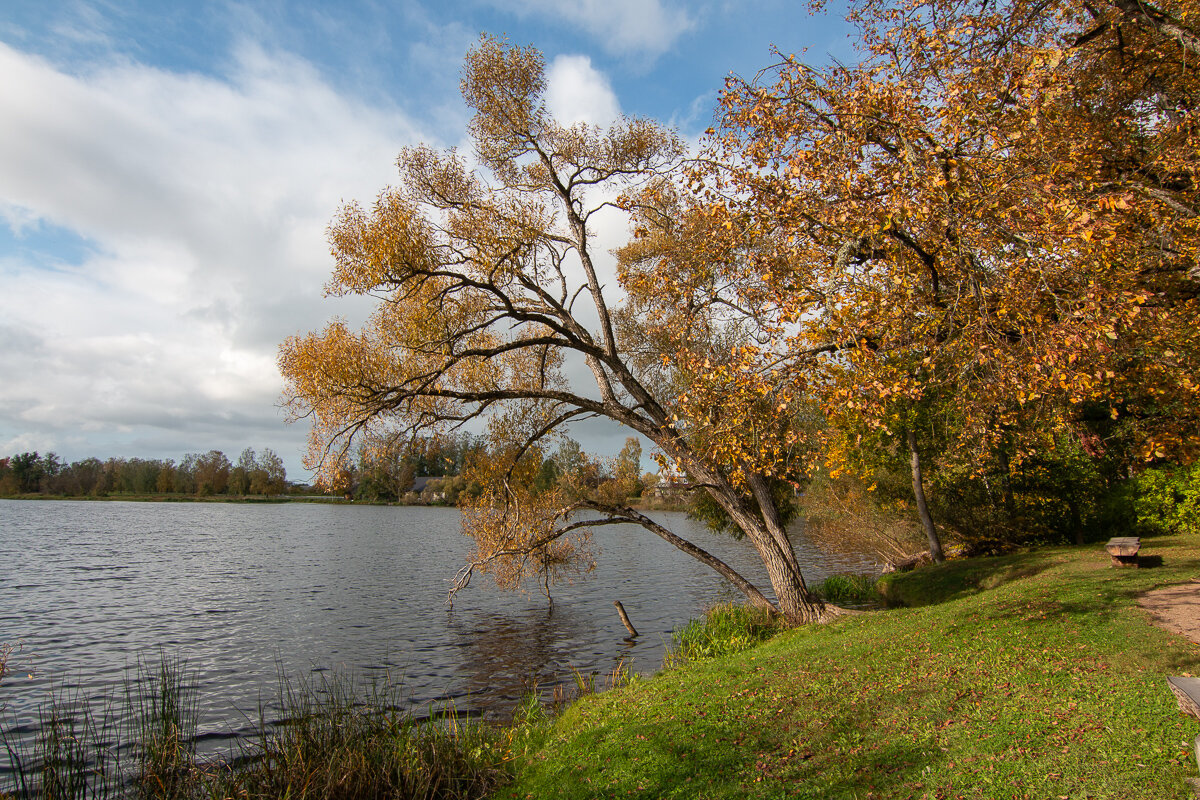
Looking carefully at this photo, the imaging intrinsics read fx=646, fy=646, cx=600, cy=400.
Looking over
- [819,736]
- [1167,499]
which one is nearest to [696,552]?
[819,736]

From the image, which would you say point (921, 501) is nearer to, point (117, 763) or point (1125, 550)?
point (1125, 550)

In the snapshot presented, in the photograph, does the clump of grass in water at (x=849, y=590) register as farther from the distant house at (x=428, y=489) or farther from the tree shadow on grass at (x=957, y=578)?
the distant house at (x=428, y=489)

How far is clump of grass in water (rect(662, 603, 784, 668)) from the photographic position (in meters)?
13.4

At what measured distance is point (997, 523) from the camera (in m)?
22.0

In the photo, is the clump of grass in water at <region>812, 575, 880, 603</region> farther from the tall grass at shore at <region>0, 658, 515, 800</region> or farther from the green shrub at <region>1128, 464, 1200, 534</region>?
the tall grass at shore at <region>0, 658, 515, 800</region>

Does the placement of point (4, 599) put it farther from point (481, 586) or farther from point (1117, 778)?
Answer: point (1117, 778)

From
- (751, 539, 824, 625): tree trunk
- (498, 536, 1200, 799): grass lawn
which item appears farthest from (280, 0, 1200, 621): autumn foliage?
(498, 536, 1200, 799): grass lawn

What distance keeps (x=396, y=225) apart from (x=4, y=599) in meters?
21.8

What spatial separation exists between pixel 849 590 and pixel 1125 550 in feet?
30.1

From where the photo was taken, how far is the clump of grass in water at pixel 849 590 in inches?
840

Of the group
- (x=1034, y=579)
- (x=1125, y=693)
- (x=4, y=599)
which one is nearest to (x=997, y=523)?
(x=1034, y=579)

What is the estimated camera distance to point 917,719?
7.07 m

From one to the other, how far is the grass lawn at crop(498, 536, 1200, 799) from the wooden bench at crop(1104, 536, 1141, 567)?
10.4 ft

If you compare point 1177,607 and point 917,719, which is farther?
point 1177,607
